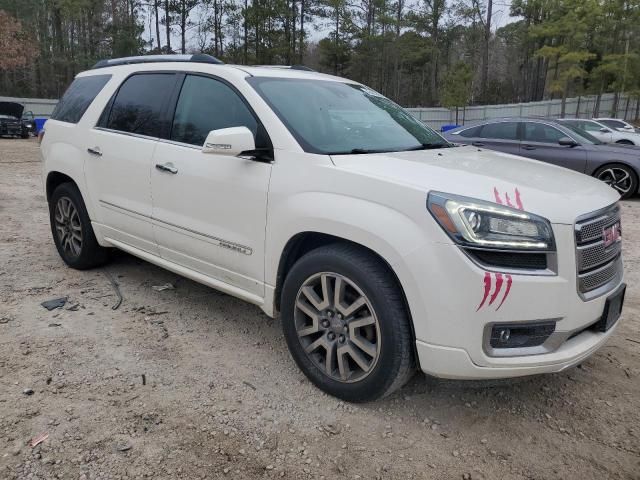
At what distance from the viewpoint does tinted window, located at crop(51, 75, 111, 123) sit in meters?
4.61

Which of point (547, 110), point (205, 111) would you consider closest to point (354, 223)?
point (205, 111)

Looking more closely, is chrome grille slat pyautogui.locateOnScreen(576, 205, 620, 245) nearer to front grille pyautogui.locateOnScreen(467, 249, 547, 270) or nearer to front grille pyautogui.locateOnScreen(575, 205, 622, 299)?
front grille pyautogui.locateOnScreen(575, 205, 622, 299)

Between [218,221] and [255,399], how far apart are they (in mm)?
1121

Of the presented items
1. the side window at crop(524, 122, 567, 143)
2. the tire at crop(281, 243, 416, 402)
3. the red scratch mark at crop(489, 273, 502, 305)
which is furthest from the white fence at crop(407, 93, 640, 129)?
the red scratch mark at crop(489, 273, 502, 305)

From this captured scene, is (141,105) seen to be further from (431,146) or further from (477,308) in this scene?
(477,308)

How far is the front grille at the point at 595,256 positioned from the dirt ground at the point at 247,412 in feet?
2.09

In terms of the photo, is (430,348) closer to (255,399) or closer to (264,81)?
(255,399)

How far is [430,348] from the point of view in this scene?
2.51 metres

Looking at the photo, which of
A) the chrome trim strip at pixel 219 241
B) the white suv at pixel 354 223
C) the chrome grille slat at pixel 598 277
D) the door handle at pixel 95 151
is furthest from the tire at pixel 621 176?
the door handle at pixel 95 151

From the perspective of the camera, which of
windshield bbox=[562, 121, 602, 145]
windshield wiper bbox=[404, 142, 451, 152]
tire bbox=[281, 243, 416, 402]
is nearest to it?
tire bbox=[281, 243, 416, 402]

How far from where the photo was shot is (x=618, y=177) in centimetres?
961

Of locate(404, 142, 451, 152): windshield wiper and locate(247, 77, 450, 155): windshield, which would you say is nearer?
locate(247, 77, 450, 155): windshield

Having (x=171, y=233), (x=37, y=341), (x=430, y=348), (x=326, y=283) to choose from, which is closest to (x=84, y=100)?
(x=171, y=233)

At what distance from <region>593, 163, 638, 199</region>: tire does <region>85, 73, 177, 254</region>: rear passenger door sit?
26.9 feet
